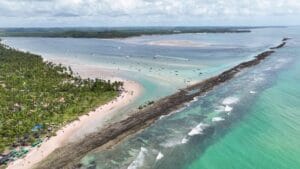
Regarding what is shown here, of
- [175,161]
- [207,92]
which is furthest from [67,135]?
[207,92]

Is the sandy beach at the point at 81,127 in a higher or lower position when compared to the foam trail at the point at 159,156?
higher

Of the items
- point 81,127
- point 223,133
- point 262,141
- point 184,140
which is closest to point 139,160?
point 184,140

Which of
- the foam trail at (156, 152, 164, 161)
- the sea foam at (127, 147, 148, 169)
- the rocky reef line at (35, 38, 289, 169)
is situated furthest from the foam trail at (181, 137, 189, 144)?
the rocky reef line at (35, 38, 289, 169)

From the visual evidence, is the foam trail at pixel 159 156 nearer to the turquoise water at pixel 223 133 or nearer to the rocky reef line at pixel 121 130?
the turquoise water at pixel 223 133

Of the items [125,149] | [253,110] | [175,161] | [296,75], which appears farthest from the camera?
[296,75]

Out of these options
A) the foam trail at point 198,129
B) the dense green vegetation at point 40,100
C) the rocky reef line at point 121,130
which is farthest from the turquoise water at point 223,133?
the dense green vegetation at point 40,100

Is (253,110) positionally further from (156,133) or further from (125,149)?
(125,149)
